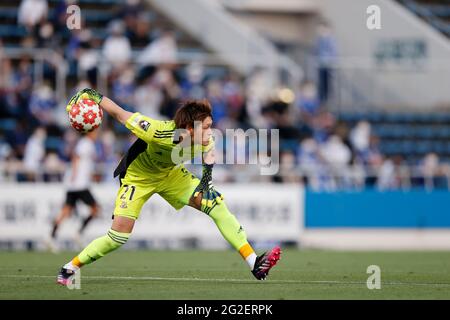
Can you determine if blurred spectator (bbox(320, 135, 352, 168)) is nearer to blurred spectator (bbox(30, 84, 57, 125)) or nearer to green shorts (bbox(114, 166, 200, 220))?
blurred spectator (bbox(30, 84, 57, 125))

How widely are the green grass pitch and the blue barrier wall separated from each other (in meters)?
5.27

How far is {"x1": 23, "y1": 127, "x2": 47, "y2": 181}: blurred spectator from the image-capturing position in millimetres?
23812

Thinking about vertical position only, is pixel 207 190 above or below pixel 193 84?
below

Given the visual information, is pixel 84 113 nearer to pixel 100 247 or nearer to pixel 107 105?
pixel 107 105

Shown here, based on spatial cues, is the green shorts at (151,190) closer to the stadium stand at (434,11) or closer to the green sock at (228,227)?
the green sock at (228,227)

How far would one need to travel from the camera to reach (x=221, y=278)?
13.9m

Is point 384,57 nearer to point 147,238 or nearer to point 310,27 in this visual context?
point 310,27

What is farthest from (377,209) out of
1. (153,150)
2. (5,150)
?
(153,150)

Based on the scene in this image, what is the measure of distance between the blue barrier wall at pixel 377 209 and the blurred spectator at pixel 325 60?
5.13 metres

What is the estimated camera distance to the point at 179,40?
3203 centimetres

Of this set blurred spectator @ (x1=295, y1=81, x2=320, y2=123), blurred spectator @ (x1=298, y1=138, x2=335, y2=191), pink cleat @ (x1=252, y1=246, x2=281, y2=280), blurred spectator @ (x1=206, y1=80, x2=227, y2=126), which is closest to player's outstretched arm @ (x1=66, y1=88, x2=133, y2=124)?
pink cleat @ (x1=252, y1=246, x2=281, y2=280)

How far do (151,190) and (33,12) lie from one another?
1549 centimetres
